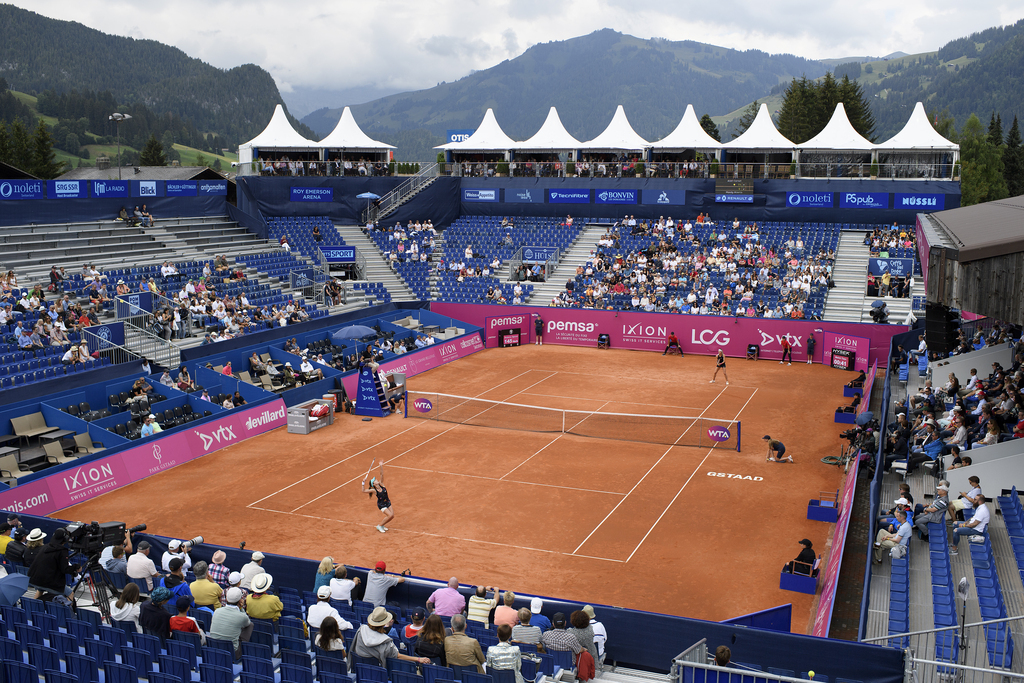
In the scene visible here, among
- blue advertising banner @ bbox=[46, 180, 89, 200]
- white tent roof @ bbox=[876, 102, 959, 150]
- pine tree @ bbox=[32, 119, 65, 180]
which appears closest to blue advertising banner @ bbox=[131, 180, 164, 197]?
blue advertising banner @ bbox=[46, 180, 89, 200]

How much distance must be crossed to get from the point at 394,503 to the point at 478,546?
358 cm

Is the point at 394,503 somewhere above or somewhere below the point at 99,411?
below

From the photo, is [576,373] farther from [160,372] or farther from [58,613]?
[58,613]

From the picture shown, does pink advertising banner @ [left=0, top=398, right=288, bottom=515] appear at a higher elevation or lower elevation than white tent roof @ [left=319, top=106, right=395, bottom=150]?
lower

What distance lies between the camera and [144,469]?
22.7m

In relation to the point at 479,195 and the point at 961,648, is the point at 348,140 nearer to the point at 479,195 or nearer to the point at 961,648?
the point at 479,195

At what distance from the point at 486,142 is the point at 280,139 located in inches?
558

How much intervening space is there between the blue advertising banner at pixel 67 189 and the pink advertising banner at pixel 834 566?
35.8 m

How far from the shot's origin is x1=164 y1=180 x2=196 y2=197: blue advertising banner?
141 feet

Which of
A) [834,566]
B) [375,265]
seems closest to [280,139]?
[375,265]

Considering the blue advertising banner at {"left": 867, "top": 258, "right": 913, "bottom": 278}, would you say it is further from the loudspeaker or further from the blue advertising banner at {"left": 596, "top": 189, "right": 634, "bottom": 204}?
the loudspeaker

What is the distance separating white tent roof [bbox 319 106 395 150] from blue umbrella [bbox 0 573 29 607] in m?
46.6

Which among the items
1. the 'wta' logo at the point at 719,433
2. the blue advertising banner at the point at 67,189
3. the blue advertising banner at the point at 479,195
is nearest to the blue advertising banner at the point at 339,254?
the blue advertising banner at the point at 479,195

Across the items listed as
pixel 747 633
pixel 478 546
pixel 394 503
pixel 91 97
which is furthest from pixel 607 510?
pixel 91 97
